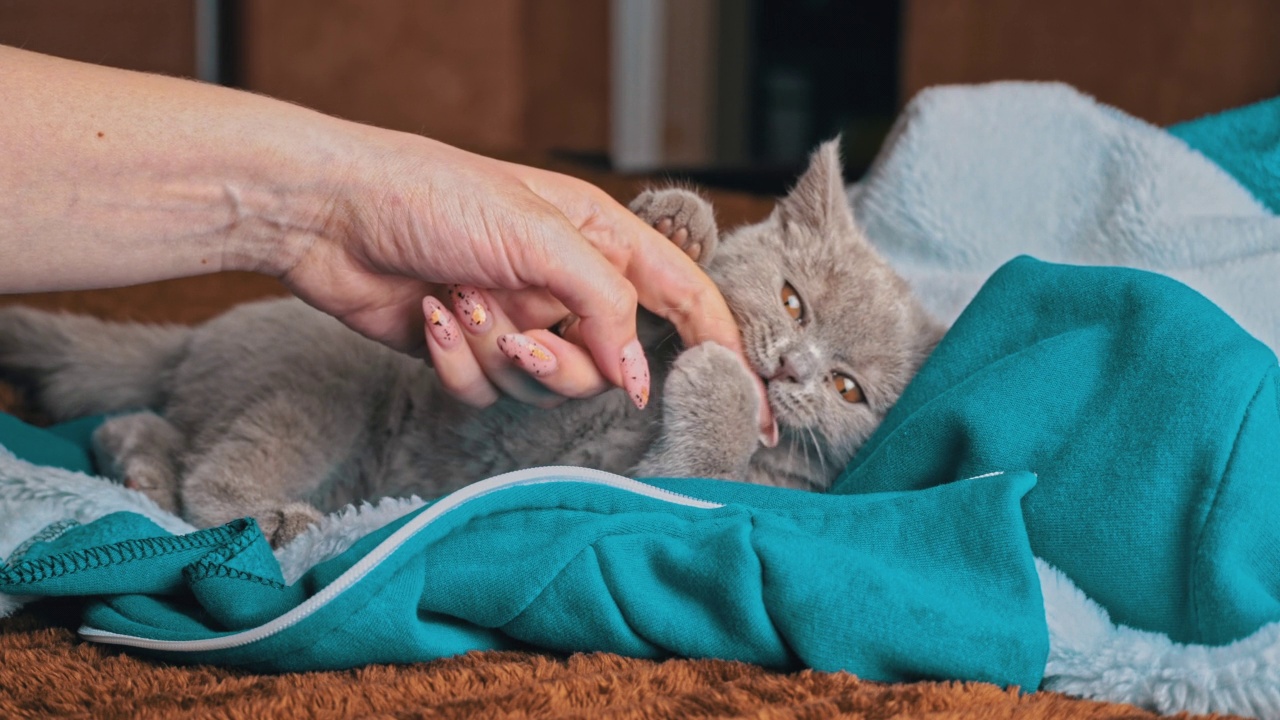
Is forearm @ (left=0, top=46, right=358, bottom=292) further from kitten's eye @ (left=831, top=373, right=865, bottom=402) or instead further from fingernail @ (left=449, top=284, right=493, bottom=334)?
kitten's eye @ (left=831, top=373, right=865, bottom=402)

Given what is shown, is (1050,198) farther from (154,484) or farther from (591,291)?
(154,484)

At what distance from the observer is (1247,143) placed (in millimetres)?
1365

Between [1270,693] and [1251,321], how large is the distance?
1.89 ft

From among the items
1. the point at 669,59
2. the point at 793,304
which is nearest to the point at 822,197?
the point at 793,304

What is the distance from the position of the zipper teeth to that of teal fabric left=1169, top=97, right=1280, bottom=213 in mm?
925

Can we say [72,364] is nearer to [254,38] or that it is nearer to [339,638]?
[339,638]

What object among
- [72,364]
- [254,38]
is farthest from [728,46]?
[72,364]

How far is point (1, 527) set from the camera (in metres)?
0.83

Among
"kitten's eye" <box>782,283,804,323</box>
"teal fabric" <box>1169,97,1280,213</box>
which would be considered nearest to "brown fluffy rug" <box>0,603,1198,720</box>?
"kitten's eye" <box>782,283,804,323</box>

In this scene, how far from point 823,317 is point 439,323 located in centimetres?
48

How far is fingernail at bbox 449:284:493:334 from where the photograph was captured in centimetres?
97

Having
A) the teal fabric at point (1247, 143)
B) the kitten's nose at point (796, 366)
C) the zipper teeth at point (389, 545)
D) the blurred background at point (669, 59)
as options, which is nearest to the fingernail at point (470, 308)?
the zipper teeth at point (389, 545)

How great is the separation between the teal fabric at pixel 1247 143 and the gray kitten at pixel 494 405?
1.47 ft

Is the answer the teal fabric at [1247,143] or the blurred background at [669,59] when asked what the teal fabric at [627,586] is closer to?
the teal fabric at [1247,143]
